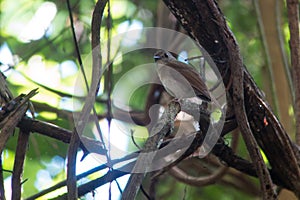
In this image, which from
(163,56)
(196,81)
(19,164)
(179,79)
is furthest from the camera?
(163,56)

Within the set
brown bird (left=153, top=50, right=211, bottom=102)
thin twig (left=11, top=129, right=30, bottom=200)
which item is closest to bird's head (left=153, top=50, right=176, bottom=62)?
brown bird (left=153, top=50, right=211, bottom=102)

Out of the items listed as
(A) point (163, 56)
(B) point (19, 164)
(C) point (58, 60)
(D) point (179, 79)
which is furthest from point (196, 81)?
(C) point (58, 60)

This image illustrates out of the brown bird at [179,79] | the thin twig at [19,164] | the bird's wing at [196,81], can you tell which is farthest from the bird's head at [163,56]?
the thin twig at [19,164]

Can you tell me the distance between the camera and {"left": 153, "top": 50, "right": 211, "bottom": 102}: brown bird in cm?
248

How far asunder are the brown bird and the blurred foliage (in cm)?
32

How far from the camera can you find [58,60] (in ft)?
12.3

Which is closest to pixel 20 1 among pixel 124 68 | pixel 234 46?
pixel 124 68

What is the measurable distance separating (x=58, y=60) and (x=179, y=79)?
1244mm

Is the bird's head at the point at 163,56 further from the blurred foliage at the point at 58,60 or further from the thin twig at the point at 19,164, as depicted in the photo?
the thin twig at the point at 19,164

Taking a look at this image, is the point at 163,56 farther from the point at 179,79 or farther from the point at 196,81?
the point at 196,81

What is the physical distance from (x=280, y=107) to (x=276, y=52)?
393 millimetres

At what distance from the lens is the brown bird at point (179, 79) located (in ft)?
8.14

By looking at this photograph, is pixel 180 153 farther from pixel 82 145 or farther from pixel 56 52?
pixel 56 52

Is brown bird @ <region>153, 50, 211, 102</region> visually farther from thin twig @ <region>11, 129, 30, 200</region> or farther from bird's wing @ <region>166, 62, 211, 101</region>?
thin twig @ <region>11, 129, 30, 200</region>
